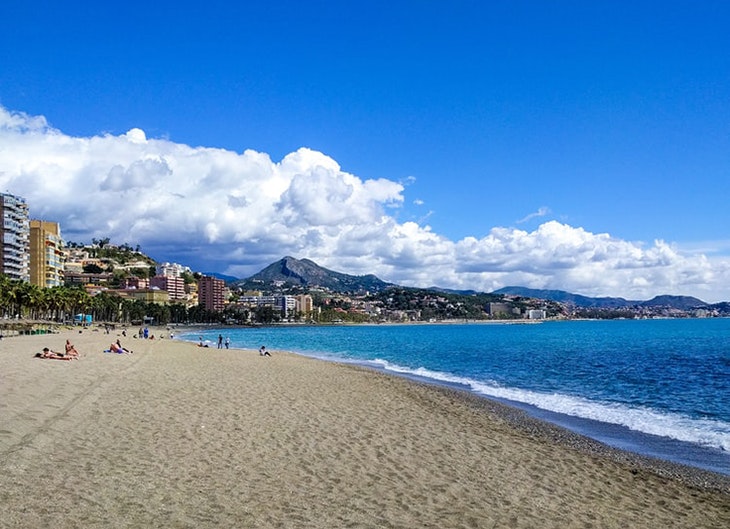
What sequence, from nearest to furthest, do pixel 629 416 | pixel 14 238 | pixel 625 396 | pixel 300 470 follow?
pixel 300 470 → pixel 629 416 → pixel 625 396 → pixel 14 238

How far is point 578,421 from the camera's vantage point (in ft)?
62.5

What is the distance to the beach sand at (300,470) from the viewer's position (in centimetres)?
776

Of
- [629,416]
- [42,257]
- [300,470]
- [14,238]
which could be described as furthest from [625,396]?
[42,257]

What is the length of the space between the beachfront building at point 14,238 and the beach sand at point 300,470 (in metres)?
106

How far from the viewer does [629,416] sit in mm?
20234

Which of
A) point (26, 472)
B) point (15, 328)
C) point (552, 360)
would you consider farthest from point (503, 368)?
point (15, 328)

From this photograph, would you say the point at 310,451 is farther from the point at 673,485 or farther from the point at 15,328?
the point at 15,328

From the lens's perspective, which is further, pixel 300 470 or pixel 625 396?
pixel 625 396

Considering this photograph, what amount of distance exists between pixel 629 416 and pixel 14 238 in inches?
4670

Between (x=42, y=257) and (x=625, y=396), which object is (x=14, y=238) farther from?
(x=625, y=396)

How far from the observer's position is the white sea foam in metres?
16.7

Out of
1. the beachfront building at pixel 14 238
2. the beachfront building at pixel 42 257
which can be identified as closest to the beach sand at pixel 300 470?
the beachfront building at pixel 14 238

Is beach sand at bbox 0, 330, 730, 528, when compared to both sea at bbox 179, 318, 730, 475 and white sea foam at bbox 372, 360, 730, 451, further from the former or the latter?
white sea foam at bbox 372, 360, 730, 451

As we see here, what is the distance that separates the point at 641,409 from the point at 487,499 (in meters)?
15.8
